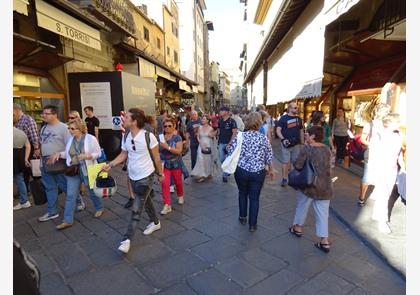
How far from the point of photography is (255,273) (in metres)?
2.60

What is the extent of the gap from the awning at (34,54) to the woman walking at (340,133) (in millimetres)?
7272

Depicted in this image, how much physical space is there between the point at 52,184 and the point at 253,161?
9.51 ft

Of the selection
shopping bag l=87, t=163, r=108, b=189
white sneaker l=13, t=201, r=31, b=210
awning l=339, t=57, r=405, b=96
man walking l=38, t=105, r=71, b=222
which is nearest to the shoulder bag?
shopping bag l=87, t=163, r=108, b=189

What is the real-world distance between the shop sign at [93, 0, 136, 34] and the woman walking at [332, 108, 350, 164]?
289 inches

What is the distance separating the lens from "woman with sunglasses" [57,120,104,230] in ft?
11.7

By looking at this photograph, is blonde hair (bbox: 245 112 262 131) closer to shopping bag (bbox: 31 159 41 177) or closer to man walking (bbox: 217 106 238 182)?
man walking (bbox: 217 106 238 182)

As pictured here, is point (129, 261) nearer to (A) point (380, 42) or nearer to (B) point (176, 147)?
(B) point (176, 147)

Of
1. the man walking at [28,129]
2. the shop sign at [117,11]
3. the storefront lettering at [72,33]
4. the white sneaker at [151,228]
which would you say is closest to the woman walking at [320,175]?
the white sneaker at [151,228]

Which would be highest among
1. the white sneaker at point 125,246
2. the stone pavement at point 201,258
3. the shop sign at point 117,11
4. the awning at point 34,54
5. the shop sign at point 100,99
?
the shop sign at point 117,11

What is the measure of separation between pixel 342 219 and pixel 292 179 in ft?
4.76

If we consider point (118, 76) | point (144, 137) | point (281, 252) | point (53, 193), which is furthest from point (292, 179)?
point (118, 76)

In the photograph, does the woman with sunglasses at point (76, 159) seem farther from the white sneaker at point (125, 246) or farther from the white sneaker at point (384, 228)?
the white sneaker at point (384, 228)

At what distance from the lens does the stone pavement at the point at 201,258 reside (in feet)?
7.91

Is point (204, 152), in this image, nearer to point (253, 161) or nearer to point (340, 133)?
point (253, 161)
